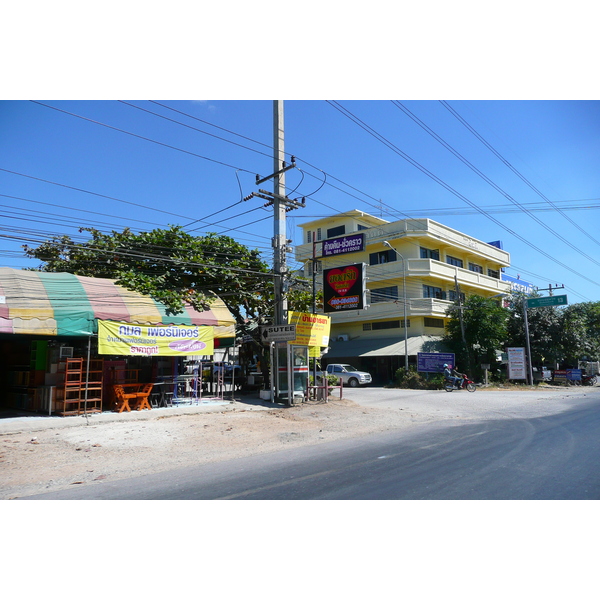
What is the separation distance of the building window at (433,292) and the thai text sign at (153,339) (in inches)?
966

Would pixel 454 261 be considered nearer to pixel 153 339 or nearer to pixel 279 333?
pixel 279 333

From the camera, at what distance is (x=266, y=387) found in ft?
67.0

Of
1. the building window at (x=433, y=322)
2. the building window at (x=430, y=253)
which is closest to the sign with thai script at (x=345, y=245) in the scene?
the building window at (x=433, y=322)

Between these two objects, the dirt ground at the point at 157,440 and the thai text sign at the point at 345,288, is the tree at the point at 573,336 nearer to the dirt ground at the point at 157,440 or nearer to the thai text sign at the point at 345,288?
the dirt ground at the point at 157,440

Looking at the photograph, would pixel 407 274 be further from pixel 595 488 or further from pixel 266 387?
pixel 595 488

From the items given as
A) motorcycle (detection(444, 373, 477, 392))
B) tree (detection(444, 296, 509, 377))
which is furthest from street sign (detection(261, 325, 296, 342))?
tree (detection(444, 296, 509, 377))

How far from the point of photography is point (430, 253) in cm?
3959

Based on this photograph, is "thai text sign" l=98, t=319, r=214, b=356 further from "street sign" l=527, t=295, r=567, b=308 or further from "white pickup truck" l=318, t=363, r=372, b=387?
"street sign" l=527, t=295, r=567, b=308

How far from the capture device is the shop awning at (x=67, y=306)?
12.7 m

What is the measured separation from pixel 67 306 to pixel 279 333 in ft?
23.7

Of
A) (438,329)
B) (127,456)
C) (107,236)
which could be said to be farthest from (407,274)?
(127,456)

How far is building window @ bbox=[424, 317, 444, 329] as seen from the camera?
3741 cm

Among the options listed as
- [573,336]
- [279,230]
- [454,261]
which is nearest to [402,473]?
[279,230]

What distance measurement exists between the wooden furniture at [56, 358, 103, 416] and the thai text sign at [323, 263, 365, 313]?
9070 millimetres
